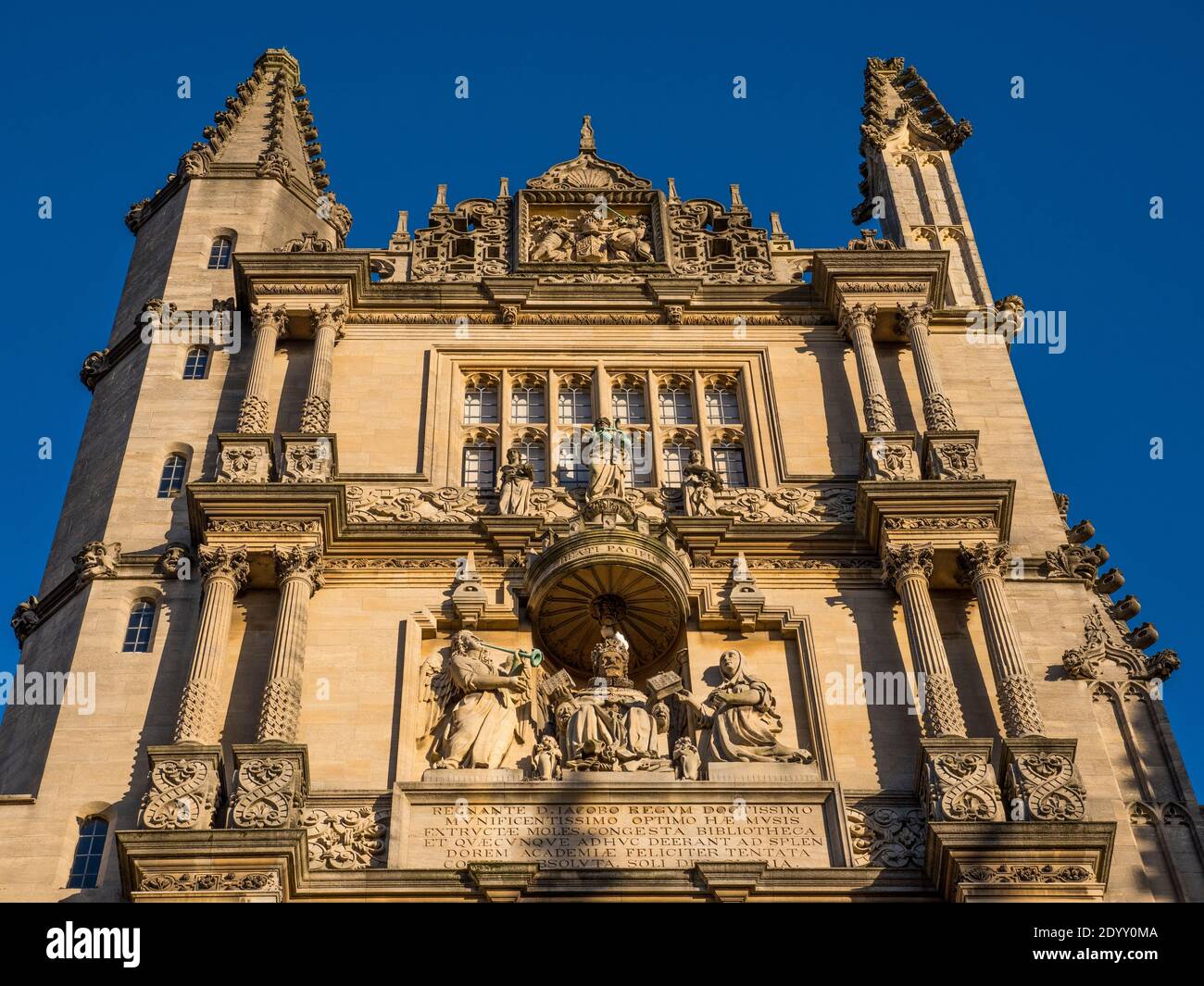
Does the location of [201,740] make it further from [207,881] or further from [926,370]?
[926,370]

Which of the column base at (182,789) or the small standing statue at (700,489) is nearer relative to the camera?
the column base at (182,789)

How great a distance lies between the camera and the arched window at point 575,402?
2850cm

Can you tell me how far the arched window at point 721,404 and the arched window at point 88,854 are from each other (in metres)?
10.7

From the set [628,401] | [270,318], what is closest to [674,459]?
[628,401]

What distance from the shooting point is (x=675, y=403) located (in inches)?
1144

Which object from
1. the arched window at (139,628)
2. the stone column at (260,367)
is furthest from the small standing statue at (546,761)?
the stone column at (260,367)

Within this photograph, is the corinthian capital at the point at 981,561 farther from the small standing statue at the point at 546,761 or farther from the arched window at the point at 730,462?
the small standing statue at the point at 546,761

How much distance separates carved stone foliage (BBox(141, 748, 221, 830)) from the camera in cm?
2080

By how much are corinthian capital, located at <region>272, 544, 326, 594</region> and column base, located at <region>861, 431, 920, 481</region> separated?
289 inches

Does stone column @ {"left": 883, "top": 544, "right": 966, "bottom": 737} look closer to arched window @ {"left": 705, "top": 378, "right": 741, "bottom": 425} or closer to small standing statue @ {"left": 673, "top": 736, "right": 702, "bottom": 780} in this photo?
small standing statue @ {"left": 673, "top": 736, "right": 702, "bottom": 780}

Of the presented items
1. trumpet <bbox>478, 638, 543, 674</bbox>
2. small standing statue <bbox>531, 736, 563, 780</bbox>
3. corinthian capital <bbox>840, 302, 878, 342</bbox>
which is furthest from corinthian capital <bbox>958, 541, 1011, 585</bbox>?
small standing statue <bbox>531, 736, 563, 780</bbox>
